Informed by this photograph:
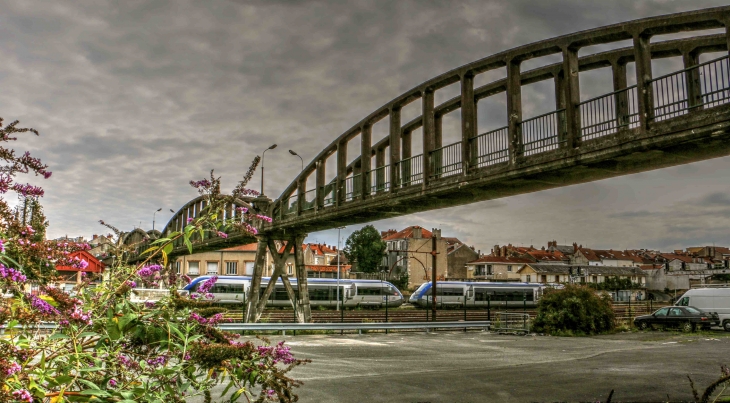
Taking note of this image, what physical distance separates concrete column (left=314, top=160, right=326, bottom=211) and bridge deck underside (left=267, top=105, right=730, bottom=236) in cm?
477

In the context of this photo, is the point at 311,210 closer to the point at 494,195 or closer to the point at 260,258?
the point at 260,258

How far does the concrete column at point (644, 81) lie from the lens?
40.7 ft

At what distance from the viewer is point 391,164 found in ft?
67.1

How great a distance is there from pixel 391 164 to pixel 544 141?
687 cm

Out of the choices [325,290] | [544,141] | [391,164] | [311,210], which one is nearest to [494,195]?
[544,141]

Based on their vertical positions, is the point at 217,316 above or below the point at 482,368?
above

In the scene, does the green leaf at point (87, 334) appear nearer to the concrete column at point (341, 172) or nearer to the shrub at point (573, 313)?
the concrete column at point (341, 172)

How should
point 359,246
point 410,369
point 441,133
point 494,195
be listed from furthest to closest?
point 359,246
point 441,133
point 494,195
point 410,369

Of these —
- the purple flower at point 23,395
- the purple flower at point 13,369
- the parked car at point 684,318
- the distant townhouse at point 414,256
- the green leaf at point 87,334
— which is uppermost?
the distant townhouse at point 414,256

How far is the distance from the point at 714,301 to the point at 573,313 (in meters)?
8.88

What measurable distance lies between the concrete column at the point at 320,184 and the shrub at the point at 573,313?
12245mm

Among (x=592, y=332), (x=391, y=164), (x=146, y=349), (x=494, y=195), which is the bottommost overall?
(x=592, y=332)

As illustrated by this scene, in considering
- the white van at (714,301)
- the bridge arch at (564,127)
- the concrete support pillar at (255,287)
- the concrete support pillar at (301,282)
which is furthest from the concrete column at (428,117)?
the white van at (714,301)

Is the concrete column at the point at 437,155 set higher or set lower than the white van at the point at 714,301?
higher
